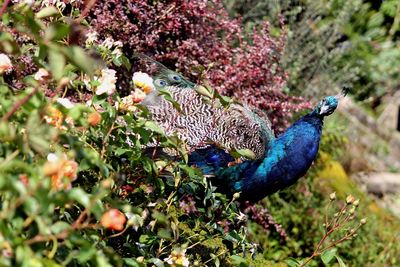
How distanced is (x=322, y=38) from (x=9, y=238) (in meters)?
5.59

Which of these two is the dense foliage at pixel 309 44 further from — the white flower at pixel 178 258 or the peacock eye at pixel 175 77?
the white flower at pixel 178 258

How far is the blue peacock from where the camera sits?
12.4ft

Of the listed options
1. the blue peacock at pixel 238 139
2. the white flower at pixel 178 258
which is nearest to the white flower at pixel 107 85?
the white flower at pixel 178 258

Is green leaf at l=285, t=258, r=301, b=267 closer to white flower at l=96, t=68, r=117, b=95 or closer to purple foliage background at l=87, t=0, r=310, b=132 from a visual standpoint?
white flower at l=96, t=68, r=117, b=95

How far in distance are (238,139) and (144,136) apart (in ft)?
5.23

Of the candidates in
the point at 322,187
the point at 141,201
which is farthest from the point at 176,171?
the point at 322,187

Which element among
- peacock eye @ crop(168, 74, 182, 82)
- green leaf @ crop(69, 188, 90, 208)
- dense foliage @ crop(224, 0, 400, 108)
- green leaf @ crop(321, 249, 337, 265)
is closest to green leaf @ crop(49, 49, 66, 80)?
green leaf @ crop(69, 188, 90, 208)

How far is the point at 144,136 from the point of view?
7.48 ft

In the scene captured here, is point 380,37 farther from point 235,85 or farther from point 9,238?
point 9,238

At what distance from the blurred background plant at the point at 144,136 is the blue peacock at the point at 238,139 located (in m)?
0.24

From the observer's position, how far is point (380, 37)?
11102 millimetres

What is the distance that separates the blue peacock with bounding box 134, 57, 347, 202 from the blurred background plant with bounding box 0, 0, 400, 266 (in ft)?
0.78

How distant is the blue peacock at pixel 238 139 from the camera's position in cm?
377

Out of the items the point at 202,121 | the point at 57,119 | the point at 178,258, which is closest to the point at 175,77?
the point at 202,121
